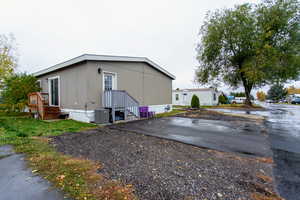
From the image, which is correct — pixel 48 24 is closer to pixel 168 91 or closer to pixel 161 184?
pixel 168 91

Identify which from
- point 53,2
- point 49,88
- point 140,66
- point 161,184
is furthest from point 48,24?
point 161,184

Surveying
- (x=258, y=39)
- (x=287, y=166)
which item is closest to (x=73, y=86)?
(x=287, y=166)

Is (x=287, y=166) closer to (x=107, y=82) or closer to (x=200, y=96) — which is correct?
(x=107, y=82)

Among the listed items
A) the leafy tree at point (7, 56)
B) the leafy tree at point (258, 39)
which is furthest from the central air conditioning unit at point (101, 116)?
the leafy tree at point (258, 39)

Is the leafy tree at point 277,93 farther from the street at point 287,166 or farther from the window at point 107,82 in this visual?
the window at point 107,82

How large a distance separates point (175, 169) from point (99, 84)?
260 inches

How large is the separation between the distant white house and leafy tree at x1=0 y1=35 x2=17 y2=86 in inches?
921

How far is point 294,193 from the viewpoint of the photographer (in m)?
1.99

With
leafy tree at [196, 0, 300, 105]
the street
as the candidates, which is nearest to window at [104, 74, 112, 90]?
the street

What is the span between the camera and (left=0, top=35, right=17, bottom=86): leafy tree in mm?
9250

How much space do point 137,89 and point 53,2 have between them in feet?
27.8

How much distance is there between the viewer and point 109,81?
27.6ft

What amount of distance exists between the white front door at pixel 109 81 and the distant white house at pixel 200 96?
19.4 m

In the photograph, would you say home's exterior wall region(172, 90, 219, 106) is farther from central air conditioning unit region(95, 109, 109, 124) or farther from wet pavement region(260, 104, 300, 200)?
wet pavement region(260, 104, 300, 200)
